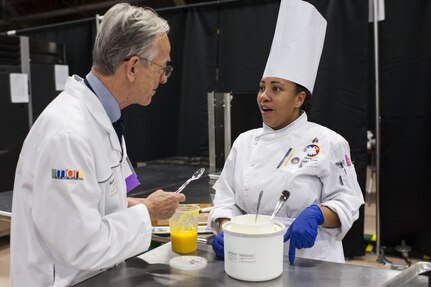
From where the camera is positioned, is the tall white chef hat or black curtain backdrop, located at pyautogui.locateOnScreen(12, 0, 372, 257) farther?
black curtain backdrop, located at pyautogui.locateOnScreen(12, 0, 372, 257)

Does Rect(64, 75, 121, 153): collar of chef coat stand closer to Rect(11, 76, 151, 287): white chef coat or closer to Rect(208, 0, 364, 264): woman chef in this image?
Rect(11, 76, 151, 287): white chef coat

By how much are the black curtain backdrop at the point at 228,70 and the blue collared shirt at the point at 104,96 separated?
4.67ft

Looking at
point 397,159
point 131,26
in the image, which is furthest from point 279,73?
point 397,159

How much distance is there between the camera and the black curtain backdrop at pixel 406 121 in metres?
3.02

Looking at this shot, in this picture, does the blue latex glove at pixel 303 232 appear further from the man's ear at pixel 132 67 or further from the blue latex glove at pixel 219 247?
the man's ear at pixel 132 67

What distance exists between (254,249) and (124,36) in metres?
0.60

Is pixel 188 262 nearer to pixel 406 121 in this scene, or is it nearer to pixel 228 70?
pixel 406 121

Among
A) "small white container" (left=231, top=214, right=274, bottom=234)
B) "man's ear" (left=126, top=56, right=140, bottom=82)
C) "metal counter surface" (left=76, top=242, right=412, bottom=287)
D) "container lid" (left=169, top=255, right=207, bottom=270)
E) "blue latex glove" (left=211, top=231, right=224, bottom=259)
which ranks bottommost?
"metal counter surface" (left=76, top=242, right=412, bottom=287)

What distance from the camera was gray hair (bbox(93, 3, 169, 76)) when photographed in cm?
112

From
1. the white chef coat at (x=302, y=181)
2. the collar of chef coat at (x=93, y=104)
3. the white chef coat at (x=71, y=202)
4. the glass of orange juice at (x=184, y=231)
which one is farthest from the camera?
the white chef coat at (x=302, y=181)

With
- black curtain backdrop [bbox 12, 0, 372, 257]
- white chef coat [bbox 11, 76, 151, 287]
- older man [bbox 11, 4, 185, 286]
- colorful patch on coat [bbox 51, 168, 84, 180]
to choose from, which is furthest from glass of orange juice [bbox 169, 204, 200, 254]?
black curtain backdrop [bbox 12, 0, 372, 257]

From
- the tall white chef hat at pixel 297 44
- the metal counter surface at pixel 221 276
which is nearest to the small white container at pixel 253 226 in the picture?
the metal counter surface at pixel 221 276

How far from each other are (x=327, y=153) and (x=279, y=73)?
1.03 feet

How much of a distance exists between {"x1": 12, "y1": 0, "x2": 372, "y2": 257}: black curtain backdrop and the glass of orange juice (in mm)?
1379
